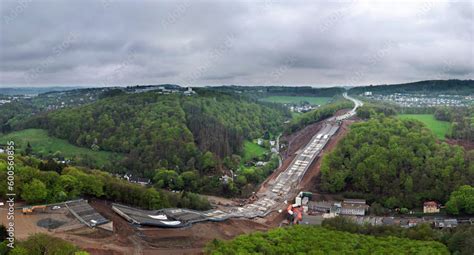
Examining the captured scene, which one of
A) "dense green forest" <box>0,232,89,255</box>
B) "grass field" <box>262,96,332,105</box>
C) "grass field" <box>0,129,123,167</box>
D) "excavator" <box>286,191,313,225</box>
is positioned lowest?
"excavator" <box>286,191,313,225</box>

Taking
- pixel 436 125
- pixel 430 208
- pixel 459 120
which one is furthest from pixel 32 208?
pixel 459 120

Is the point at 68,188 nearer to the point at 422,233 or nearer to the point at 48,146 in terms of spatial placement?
the point at 422,233

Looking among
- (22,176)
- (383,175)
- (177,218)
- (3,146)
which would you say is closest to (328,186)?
(383,175)

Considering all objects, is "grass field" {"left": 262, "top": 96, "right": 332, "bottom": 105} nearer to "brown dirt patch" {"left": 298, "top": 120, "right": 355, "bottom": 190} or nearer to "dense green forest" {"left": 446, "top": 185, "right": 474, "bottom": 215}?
"brown dirt patch" {"left": 298, "top": 120, "right": 355, "bottom": 190}

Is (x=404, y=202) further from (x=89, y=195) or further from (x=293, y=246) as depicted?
(x=89, y=195)

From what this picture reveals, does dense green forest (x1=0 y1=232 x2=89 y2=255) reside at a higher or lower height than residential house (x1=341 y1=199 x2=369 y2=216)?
higher

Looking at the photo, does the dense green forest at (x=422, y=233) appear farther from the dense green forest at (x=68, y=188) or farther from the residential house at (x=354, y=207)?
the dense green forest at (x=68, y=188)

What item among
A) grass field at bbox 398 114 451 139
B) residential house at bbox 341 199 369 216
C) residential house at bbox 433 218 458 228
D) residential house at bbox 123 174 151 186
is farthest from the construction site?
grass field at bbox 398 114 451 139
